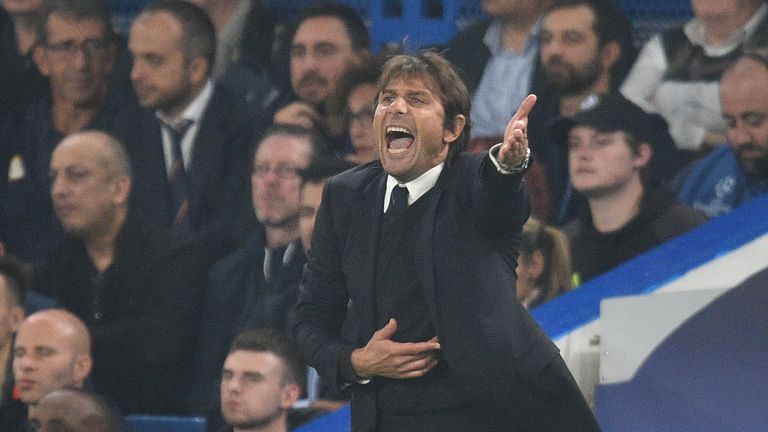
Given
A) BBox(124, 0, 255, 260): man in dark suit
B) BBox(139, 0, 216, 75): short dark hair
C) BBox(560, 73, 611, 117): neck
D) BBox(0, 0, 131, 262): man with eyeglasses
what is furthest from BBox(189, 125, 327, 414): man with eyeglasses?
BBox(0, 0, 131, 262): man with eyeglasses

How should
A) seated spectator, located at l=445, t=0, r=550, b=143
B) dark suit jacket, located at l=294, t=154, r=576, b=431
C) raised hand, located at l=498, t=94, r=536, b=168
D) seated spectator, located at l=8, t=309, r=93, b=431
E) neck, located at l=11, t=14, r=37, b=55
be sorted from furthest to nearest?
neck, located at l=11, t=14, r=37, b=55, seated spectator, located at l=445, t=0, r=550, b=143, seated spectator, located at l=8, t=309, r=93, b=431, dark suit jacket, located at l=294, t=154, r=576, b=431, raised hand, located at l=498, t=94, r=536, b=168

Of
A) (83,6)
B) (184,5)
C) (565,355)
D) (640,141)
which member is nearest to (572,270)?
(640,141)

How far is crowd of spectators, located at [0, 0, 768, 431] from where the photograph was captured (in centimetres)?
548

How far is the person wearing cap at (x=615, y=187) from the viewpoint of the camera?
5.41 metres

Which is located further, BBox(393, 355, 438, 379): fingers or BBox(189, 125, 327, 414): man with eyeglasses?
BBox(189, 125, 327, 414): man with eyeglasses

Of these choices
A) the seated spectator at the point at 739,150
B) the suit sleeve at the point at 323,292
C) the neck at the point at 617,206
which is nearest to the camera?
the suit sleeve at the point at 323,292

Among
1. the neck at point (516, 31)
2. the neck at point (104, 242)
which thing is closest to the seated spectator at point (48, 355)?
the neck at point (104, 242)

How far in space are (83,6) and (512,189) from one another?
4467 mm

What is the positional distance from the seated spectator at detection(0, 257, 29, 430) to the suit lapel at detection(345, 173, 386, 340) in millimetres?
2856

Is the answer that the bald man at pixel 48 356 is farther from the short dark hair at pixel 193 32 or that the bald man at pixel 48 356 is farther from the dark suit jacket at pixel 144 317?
the short dark hair at pixel 193 32

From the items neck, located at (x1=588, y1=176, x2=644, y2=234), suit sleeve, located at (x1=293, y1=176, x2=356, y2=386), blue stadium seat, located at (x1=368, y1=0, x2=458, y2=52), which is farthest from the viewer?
blue stadium seat, located at (x1=368, y1=0, x2=458, y2=52)

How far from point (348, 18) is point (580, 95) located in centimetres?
108

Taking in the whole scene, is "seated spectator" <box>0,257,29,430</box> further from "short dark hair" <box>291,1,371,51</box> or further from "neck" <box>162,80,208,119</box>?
"short dark hair" <box>291,1,371,51</box>

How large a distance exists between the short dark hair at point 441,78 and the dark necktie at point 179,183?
10.7 ft
